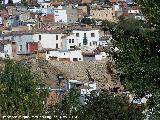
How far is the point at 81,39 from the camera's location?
134 ft

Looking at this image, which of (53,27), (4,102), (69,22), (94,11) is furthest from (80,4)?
(4,102)

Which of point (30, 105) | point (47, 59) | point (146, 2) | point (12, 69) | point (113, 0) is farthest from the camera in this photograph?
point (113, 0)

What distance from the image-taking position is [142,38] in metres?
6.37

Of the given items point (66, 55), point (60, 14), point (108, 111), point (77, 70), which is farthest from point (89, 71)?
point (108, 111)

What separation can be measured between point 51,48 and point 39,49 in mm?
1146

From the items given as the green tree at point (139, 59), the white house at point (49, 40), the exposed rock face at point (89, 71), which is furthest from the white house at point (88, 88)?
the green tree at point (139, 59)

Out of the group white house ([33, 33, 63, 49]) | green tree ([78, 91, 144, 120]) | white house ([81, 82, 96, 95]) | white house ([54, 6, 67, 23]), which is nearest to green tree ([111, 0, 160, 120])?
green tree ([78, 91, 144, 120])

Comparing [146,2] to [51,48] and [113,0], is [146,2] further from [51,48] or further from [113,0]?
[113,0]

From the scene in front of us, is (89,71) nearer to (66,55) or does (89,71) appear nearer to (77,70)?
(77,70)

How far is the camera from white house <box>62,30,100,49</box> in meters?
40.0

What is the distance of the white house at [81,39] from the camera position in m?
40.0

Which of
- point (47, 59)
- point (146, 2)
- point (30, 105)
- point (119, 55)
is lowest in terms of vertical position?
point (47, 59)

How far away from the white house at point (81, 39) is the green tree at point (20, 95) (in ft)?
48.7

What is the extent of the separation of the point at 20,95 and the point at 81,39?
2173 cm
